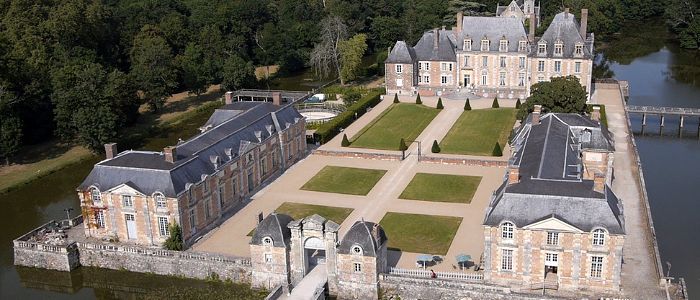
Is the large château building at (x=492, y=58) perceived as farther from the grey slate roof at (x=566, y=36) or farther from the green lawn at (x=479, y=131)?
the green lawn at (x=479, y=131)

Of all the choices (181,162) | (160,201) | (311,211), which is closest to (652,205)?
(311,211)

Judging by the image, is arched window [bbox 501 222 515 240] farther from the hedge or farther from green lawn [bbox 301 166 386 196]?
the hedge

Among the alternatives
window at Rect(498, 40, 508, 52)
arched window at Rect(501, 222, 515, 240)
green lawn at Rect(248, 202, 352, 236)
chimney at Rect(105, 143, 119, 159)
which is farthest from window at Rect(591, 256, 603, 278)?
window at Rect(498, 40, 508, 52)

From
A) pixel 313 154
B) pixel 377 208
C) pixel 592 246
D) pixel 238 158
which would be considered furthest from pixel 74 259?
pixel 592 246

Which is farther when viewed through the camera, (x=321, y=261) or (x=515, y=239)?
(x=321, y=261)

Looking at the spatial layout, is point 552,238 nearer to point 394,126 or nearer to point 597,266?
point 597,266

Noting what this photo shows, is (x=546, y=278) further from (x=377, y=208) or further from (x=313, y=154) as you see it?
(x=313, y=154)
